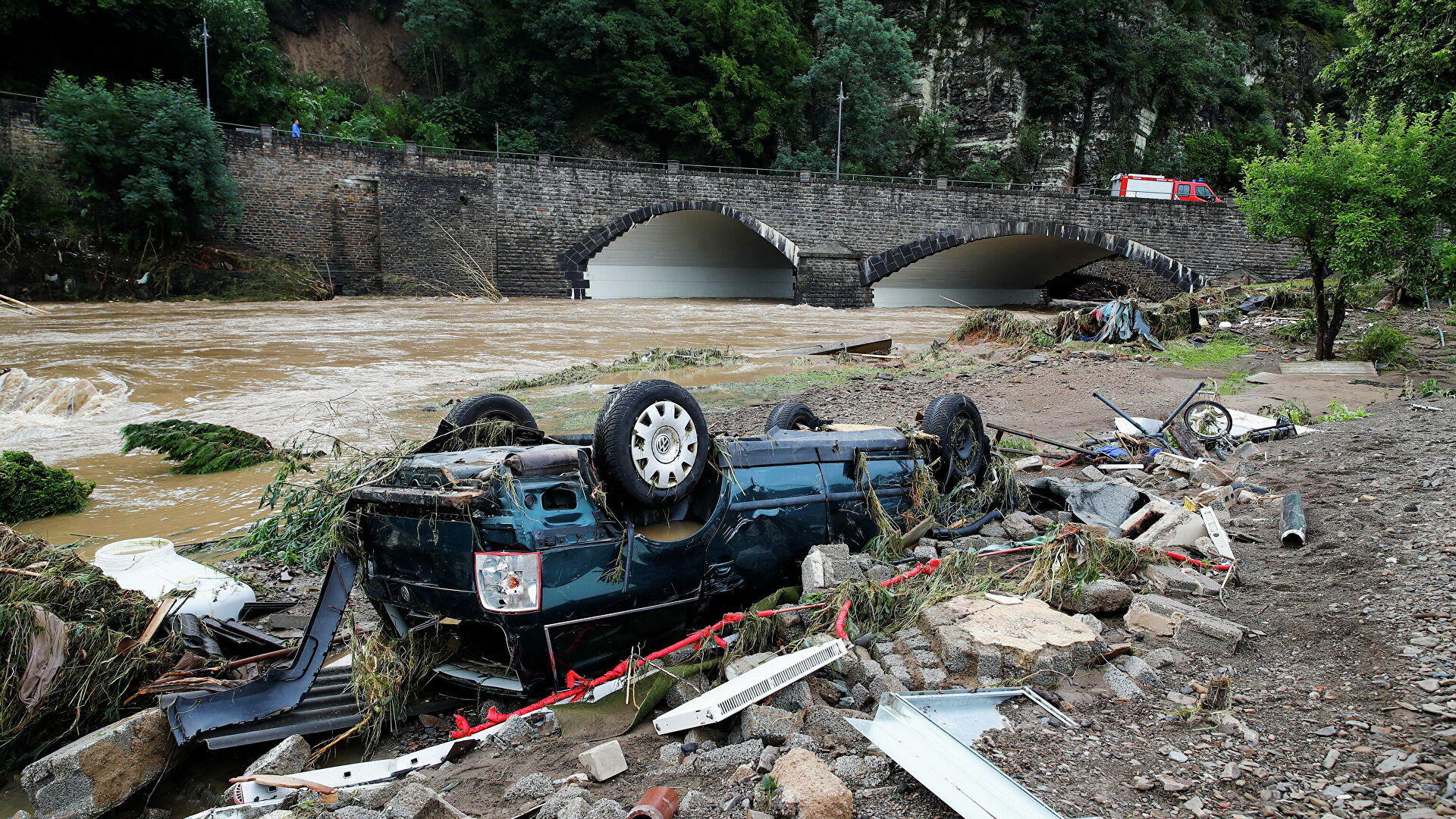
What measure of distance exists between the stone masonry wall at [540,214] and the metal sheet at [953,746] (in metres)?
30.0

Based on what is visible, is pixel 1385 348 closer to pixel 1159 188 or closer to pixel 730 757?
pixel 730 757

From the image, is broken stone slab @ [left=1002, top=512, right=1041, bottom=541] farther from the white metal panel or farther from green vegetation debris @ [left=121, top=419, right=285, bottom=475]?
green vegetation debris @ [left=121, top=419, right=285, bottom=475]

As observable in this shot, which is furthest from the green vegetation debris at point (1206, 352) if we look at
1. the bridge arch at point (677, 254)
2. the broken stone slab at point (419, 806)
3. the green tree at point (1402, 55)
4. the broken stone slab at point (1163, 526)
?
the bridge arch at point (677, 254)

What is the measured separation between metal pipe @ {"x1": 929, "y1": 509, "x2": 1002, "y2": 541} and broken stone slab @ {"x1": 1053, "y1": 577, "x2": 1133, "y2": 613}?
102cm

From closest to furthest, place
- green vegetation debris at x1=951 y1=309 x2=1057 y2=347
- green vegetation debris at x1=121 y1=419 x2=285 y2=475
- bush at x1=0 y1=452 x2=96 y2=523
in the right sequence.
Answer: bush at x1=0 y1=452 x2=96 y2=523 → green vegetation debris at x1=121 y1=419 x2=285 y2=475 → green vegetation debris at x1=951 y1=309 x2=1057 y2=347

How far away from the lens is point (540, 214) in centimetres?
3188

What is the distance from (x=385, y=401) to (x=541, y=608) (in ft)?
31.2

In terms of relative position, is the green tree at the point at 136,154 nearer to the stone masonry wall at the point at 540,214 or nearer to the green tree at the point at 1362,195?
the stone masonry wall at the point at 540,214


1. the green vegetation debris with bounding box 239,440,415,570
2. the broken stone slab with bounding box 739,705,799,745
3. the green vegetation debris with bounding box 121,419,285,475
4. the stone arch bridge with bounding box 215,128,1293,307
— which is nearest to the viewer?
the broken stone slab with bounding box 739,705,799,745

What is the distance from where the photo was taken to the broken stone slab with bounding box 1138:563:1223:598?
400cm

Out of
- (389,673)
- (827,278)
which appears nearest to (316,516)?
(389,673)

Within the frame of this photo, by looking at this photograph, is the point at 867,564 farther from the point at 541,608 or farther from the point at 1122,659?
the point at 541,608

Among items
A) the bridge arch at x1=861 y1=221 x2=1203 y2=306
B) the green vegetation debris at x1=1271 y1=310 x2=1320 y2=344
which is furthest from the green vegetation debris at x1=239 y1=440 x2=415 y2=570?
the bridge arch at x1=861 y1=221 x2=1203 y2=306

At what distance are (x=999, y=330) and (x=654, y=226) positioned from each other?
18.5 metres
